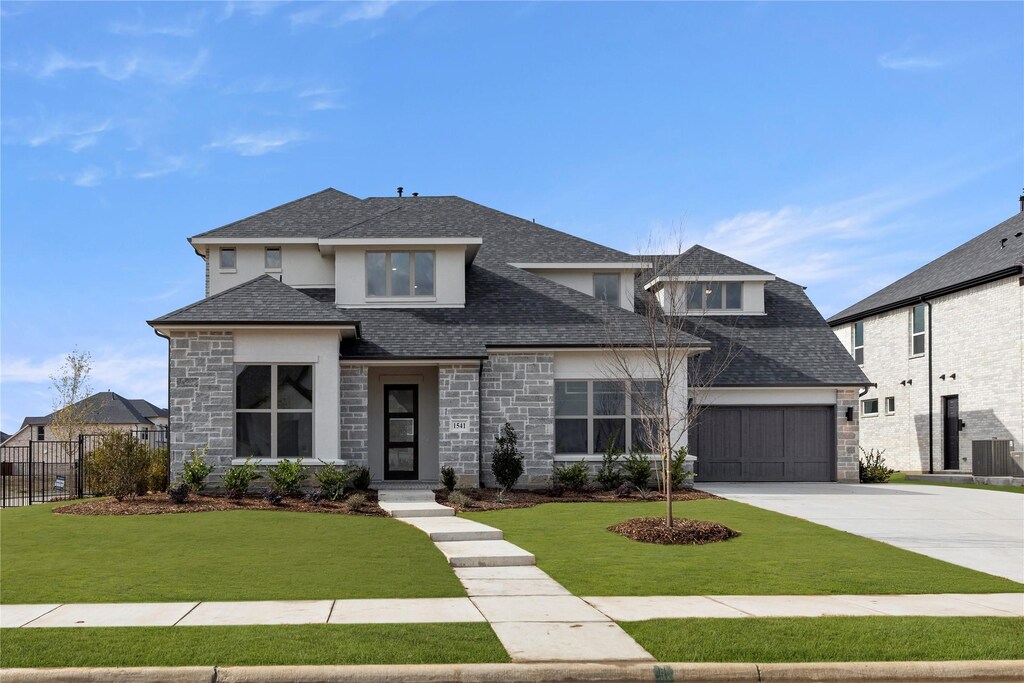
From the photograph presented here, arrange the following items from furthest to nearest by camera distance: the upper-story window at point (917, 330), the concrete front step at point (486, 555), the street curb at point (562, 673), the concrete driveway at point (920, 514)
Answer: the upper-story window at point (917, 330) → the concrete driveway at point (920, 514) → the concrete front step at point (486, 555) → the street curb at point (562, 673)

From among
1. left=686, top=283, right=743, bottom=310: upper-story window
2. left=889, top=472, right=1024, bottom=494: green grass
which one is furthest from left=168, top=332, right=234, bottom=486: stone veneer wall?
left=889, top=472, right=1024, bottom=494: green grass

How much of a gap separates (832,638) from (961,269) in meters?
26.5

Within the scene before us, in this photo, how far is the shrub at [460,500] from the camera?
17.8 metres

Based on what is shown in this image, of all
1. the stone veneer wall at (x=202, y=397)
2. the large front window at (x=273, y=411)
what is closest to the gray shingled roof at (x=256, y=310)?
the stone veneer wall at (x=202, y=397)

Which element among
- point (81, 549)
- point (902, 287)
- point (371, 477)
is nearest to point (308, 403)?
point (371, 477)

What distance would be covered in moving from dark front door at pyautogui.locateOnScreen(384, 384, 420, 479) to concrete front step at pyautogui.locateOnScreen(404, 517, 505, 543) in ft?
22.7

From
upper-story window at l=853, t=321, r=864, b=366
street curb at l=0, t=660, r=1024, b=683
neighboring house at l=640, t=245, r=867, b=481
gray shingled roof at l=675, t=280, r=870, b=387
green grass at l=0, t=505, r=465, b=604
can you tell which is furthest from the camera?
upper-story window at l=853, t=321, r=864, b=366

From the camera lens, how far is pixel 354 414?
813 inches

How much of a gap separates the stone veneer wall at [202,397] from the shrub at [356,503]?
3.43 metres

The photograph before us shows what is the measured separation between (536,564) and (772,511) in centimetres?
680

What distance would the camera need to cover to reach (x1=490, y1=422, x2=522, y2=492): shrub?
2023cm

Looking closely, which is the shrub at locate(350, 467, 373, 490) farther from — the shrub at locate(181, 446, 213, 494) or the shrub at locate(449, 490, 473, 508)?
the shrub at locate(181, 446, 213, 494)

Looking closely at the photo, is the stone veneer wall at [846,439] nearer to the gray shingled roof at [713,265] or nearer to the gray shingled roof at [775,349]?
the gray shingled roof at [775,349]

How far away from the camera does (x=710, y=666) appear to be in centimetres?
704
